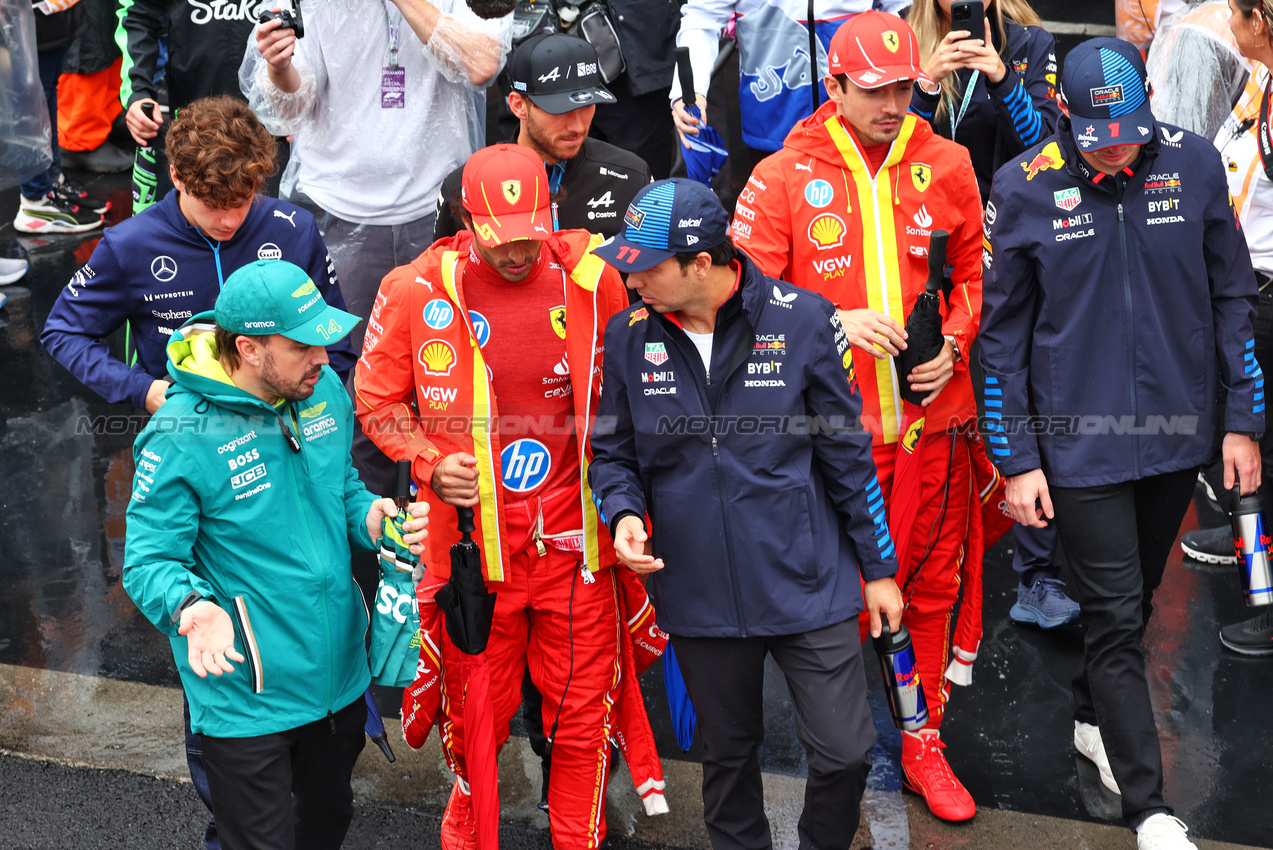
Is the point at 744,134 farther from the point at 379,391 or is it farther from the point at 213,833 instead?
the point at 213,833

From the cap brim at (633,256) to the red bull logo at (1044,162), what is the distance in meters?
1.25

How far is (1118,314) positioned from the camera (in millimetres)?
4094

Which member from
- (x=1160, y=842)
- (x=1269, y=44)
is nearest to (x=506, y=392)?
(x=1160, y=842)

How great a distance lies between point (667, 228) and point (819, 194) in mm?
959

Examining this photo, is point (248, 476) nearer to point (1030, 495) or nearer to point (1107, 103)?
point (1030, 495)

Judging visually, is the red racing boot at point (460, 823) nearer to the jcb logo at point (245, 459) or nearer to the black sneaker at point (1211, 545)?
the jcb logo at point (245, 459)

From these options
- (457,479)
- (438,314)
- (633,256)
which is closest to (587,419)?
(457,479)

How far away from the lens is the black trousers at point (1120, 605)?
162 inches

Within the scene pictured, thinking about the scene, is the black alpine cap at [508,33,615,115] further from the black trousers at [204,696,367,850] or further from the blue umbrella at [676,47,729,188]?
the black trousers at [204,696,367,850]

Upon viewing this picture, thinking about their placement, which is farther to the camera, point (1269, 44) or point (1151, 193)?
point (1269, 44)

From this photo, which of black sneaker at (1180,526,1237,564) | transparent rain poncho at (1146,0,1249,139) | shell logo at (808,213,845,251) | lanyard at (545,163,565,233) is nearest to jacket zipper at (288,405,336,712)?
lanyard at (545,163,565,233)

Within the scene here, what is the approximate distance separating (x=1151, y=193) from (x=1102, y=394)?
636 mm

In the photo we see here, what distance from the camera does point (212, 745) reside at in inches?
141

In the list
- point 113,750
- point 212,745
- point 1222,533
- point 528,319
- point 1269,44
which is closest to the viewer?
point 212,745
